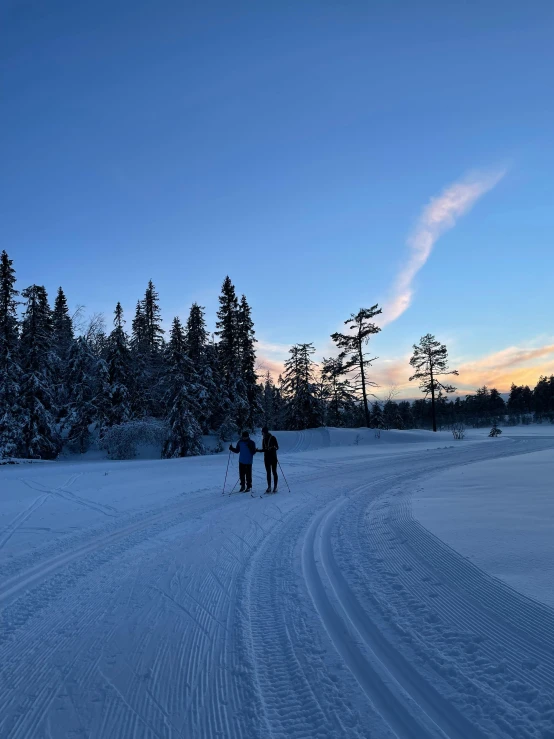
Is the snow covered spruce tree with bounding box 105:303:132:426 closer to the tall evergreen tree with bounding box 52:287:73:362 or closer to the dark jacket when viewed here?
the tall evergreen tree with bounding box 52:287:73:362

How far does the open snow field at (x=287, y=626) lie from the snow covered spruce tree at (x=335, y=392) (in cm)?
3438

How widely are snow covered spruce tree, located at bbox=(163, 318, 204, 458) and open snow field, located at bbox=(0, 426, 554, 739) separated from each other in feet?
73.1

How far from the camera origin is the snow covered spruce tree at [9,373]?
28.9 meters

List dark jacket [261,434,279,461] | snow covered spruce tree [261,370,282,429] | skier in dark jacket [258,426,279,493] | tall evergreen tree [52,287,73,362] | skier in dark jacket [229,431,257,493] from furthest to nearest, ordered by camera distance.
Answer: snow covered spruce tree [261,370,282,429] → tall evergreen tree [52,287,73,362] → dark jacket [261,434,279,461] → skier in dark jacket [229,431,257,493] → skier in dark jacket [258,426,279,493]

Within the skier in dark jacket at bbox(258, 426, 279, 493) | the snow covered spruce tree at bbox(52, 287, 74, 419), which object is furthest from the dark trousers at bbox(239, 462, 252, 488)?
the snow covered spruce tree at bbox(52, 287, 74, 419)

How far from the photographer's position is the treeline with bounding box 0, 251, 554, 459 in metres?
30.6

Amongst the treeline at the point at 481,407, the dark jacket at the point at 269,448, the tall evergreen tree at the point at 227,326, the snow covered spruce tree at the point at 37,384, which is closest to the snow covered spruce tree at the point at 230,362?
the tall evergreen tree at the point at 227,326

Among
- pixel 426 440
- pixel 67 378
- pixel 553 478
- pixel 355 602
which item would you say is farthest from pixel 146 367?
pixel 355 602

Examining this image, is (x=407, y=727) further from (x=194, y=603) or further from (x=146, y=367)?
(x=146, y=367)

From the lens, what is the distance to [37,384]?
30562 mm

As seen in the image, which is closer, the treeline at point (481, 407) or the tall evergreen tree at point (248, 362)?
the tall evergreen tree at point (248, 362)

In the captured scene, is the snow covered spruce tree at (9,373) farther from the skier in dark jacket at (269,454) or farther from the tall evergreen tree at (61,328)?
the skier in dark jacket at (269,454)

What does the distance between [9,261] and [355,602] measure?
1531 inches

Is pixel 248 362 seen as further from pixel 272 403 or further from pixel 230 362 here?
pixel 272 403
